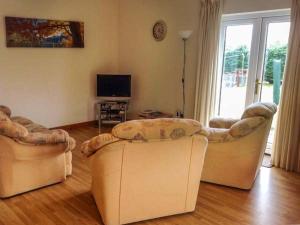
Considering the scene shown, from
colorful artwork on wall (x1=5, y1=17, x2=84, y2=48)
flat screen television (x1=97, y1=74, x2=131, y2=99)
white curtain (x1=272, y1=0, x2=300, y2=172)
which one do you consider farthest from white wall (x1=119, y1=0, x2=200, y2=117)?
white curtain (x1=272, y1=0, x2=300, y2=172)

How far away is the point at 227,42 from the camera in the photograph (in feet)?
14.9

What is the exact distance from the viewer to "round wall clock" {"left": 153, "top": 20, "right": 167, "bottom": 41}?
17.0 feet

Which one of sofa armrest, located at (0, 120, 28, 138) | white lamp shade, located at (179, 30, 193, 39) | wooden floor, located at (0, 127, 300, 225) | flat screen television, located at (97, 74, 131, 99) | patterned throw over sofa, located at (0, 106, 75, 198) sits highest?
white lamp shade, located at (179, 30, 193, 39)

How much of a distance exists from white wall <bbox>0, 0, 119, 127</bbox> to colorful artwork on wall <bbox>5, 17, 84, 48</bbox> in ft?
0.29

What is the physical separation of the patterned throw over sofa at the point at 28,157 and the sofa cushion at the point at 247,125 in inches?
72.4

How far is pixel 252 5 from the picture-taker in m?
4.01

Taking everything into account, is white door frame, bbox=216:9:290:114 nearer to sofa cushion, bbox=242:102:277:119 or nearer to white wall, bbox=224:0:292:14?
white wall, bbox=224:0:292:14

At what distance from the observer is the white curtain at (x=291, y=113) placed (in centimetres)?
354

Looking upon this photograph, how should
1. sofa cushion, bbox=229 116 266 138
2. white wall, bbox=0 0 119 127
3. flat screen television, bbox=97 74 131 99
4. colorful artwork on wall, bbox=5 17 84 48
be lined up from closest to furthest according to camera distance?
sofa cushion, bbox=229 116 266 138 → colorful artwork on wall, bbox=5 17 84 48 → white wall, bbox=0 0 119 127 → flat screen television, bbox=97 74 131 99

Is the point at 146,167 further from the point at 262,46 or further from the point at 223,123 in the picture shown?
the point at 262,46

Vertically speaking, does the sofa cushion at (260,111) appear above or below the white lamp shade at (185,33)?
below

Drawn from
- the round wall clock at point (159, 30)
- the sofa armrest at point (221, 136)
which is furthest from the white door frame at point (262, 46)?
the round wall clock at point (159, 30)

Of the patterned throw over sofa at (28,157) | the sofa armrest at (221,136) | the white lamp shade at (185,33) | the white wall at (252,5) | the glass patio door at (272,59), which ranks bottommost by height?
the patterned throw over sofa at (28,157)

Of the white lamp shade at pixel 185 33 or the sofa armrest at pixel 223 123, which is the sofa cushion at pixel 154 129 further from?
the white lamp shade at pixel 185 33
